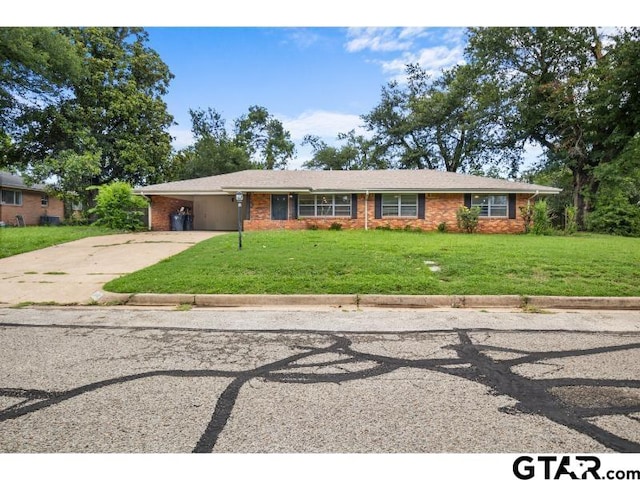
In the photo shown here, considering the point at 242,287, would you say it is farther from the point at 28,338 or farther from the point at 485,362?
the point at 485,362

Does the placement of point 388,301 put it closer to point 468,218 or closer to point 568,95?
point 468,218

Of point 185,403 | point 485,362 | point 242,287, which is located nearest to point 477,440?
point 485,362

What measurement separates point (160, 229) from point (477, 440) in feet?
68.3

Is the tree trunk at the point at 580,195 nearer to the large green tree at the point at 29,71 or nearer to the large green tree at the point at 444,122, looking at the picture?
the large green tree at the point at 444,122

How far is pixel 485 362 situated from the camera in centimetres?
339

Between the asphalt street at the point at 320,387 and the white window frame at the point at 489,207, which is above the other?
the white window frame at the point at 489,207

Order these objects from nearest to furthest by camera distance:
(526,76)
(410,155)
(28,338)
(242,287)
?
(28,338), (242,287), (526,76), (410,155)

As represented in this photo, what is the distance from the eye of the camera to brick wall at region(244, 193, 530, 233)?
18625 mm

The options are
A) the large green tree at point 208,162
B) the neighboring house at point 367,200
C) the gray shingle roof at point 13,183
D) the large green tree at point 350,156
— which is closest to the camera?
the neighboring house at point 367,200

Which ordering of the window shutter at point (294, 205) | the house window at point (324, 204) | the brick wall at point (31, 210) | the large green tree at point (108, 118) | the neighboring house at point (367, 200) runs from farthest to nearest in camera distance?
the brick wall at point (31, 210)
the large green tree at point (108, 118)
the house window at point (324, 204)
the window shutter at point (294, 205)
the neighboring house at point (367, 200)

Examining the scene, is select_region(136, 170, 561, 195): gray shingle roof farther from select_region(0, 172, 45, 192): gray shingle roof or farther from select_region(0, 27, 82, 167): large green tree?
select_region(0, 172, 45, 192): gray shingle roof

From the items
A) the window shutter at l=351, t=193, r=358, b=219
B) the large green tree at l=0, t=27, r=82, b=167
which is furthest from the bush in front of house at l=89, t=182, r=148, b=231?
the window shutter at l=351, t=193, r=358, b=219

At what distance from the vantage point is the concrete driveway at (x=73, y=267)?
22.2 feet

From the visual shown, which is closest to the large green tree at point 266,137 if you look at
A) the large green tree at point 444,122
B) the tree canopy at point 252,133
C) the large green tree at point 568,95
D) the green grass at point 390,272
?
the tree canopy at point 252,133
